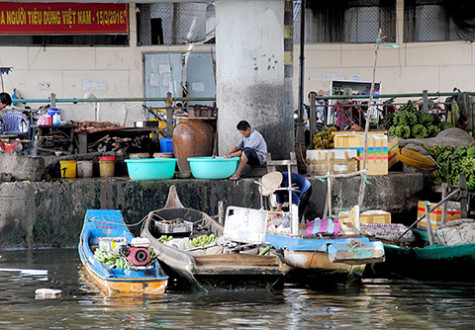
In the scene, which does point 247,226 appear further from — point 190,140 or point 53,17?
point 53,17

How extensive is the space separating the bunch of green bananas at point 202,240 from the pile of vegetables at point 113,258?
4.22 ft

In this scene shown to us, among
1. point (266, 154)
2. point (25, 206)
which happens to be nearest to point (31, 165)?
point (25, 206)

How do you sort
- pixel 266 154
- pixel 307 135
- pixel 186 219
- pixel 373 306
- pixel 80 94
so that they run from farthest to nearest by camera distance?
pixel 80 94
pixel 307 135
pixel 266 154
pixel 186 219
pixel 373 306

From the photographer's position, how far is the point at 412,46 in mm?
18875

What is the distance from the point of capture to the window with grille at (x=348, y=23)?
62.1ft

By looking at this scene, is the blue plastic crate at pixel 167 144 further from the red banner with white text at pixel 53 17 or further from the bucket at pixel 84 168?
the red banner with white text at pixel 53 17

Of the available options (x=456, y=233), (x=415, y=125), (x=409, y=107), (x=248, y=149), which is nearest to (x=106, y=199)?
(x=248, y=149)

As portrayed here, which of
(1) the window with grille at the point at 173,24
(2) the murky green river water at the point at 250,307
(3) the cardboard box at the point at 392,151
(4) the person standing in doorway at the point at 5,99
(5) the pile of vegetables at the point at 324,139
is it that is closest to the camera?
(2) the murky green river water at the point at 250,307

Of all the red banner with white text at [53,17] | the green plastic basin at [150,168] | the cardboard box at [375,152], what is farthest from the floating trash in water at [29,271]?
the red banner with white text at [53,17]

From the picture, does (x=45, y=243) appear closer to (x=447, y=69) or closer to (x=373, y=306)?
(x=373, y=306)

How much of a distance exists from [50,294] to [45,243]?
3466mm

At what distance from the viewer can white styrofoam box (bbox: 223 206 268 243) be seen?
9461 mm

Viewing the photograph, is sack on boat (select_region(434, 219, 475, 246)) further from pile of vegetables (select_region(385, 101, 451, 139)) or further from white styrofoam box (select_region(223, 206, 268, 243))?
pile of vegetables (select_region(385, 101, 451, 139))

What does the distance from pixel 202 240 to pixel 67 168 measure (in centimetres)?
405
